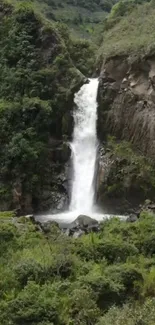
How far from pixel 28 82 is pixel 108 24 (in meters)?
15.0

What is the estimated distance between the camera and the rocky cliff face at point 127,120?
112 feet

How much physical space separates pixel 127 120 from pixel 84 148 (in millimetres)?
3550

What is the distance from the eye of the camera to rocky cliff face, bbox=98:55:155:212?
34.2m

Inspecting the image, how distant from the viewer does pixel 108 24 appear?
162 feet

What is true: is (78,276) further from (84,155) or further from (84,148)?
(84,148)

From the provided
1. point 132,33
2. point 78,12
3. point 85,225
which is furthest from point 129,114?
point 78,12

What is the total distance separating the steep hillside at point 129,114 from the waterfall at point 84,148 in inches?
31.6

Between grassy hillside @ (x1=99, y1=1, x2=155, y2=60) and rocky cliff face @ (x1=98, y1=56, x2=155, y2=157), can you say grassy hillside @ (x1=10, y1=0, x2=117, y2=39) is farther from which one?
rocky cliff face @ (x1=98, y1=56, x2=155, y2=157)

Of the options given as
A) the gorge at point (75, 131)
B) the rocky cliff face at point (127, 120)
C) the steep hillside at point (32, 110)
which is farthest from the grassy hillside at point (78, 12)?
the rocky cliff face at point (127, 120)

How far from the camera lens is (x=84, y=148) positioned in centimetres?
3722

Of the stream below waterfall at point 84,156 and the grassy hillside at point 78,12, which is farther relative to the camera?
the grassy hillside at point 78,12

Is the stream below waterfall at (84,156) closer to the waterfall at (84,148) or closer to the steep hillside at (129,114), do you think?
→ the waterfall at (84,148)

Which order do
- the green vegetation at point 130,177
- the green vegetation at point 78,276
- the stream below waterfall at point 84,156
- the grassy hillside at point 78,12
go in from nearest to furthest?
the green vegetation at point 78,276 < the green vegetation at point 130,177 < the stream below waterfall at point 84,156 < the grassy hillside at point 78,12

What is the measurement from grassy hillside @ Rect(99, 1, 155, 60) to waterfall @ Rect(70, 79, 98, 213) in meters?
3.17
